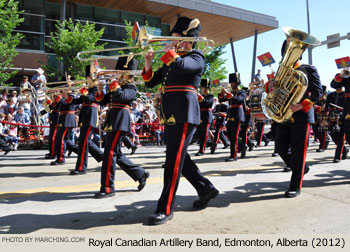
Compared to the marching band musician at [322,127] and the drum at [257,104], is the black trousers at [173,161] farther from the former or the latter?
the marching band musician at [322,127]

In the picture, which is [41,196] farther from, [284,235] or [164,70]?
[284,235]

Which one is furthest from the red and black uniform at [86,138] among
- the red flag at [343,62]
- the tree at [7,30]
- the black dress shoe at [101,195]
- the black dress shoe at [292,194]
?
the tree at [7,30]

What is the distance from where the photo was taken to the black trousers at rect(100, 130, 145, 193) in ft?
15.8

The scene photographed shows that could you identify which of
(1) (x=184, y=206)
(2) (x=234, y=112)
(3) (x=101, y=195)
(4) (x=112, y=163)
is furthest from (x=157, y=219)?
(2) (x=234, y=112)

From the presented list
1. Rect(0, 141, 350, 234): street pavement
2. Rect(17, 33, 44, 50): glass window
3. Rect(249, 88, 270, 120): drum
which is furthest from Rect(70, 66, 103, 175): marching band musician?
Rect(17, 33, 44, 50): glass window

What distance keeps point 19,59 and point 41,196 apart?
1792cm

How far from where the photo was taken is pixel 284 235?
122 inches

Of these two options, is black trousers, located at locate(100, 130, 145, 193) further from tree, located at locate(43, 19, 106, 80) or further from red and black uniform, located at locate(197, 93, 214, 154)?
tree, located at locate(43, 19, 106, 80)

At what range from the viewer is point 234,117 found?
9.07 meters

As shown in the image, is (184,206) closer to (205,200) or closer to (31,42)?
(205,200)

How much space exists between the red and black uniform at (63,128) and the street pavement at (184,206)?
1622 mm

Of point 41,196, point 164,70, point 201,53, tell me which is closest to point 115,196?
point 41,196

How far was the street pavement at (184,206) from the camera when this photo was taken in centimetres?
337

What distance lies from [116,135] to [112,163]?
437 millimetres
